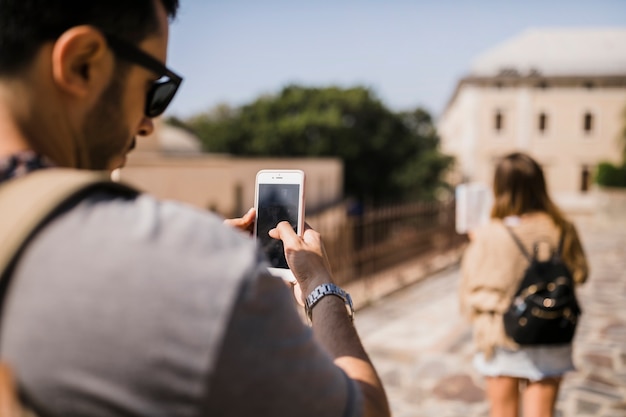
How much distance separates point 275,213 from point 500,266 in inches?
72.5

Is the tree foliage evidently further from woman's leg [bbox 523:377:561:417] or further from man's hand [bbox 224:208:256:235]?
man's hand [bbox 224:208:256:235]

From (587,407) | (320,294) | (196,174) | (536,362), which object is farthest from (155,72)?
(196,174)

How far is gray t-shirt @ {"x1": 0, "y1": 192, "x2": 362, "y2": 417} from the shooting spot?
64 cm

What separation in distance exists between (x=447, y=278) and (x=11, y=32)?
914 centimetres

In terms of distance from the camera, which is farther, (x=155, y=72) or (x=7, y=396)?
(x=155, y=72)

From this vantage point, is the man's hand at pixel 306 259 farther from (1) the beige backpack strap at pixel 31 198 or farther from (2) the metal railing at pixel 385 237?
(2) the metal railing at pixel 385 237

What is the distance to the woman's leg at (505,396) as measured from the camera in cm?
288

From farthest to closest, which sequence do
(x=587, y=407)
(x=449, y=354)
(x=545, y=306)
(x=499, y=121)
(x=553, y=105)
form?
(x=499, y=121), (x=553, y=105), (x=449, y=354), (x=587, y=407), (x=545, y=306)

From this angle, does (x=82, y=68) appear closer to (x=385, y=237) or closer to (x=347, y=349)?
(x=347, y=349)

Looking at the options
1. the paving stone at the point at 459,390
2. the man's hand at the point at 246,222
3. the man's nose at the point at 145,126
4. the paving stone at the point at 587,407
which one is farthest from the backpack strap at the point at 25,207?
the paving stone at the point at 587,407

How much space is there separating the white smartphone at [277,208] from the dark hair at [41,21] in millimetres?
655

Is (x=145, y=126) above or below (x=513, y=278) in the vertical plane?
above

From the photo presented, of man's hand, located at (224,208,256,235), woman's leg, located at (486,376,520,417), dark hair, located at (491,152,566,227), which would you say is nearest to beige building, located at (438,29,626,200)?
dark hair, located at (491,152,566,227)

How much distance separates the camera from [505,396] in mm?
2895
